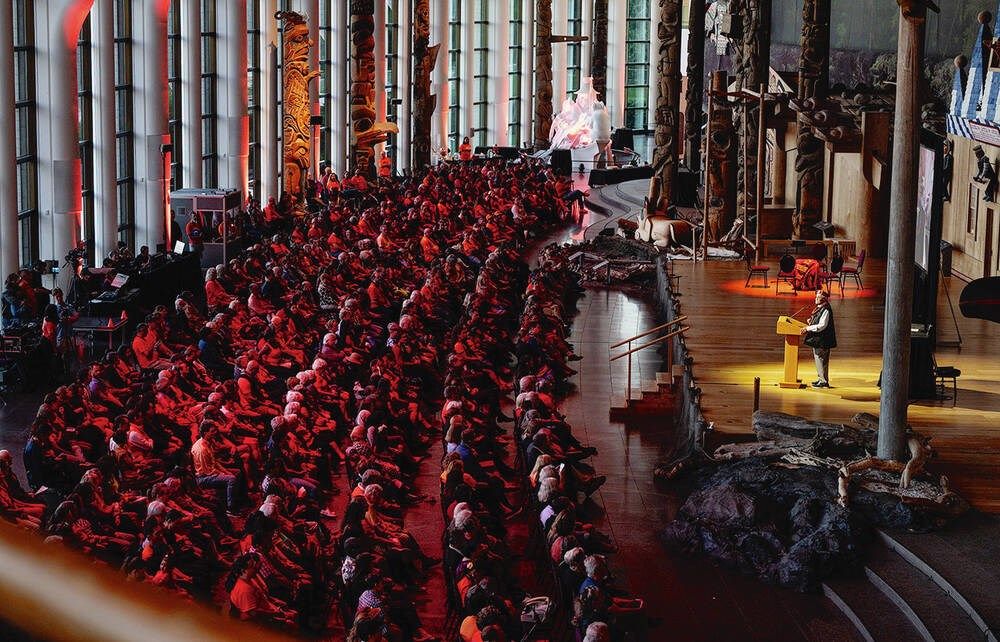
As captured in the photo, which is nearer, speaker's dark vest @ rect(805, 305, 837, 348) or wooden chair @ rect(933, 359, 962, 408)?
wooden chair @ rect(933, 359, 962, 408)

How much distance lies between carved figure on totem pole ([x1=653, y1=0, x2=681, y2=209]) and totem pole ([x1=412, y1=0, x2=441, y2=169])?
9.33 m

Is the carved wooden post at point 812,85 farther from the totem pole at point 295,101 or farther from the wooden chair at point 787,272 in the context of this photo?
the totem pole at point 295,101

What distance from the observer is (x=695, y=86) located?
124 feet

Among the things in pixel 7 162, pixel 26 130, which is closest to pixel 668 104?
pixel 26 130

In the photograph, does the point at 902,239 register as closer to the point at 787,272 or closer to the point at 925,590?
the point at 925,590

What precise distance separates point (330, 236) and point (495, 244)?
3382mm

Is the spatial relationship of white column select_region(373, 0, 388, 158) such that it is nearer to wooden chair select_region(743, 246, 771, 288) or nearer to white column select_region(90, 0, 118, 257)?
white column select_region(90, 0, 118, 257)

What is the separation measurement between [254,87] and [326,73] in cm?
600

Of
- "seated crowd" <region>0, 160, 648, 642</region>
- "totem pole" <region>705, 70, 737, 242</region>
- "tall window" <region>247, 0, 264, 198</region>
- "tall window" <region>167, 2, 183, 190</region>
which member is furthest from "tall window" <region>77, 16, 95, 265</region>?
"totem pole" <region>705, 70, 737, 242</region>

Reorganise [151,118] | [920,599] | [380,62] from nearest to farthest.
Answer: [920,599] → [151,118] → [380,62]

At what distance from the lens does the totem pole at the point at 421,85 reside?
41406 millimetres

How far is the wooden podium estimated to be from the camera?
1578 centimetres

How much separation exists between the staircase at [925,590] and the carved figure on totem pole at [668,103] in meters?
20.7

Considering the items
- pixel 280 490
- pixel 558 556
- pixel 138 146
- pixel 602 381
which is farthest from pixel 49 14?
pixel 558 556
